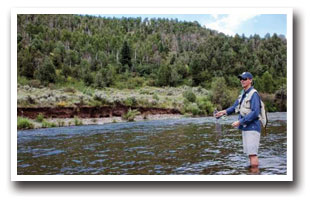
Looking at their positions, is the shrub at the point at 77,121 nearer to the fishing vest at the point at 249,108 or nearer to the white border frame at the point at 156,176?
the white border frame at the point at 156,176

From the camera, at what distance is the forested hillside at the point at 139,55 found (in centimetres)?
Result: 961

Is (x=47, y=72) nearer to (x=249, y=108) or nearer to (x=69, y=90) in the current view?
→ (x=69, y=90)

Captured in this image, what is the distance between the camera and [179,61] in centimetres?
2091

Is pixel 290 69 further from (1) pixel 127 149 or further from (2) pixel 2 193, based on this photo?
(2) pixel 2 193

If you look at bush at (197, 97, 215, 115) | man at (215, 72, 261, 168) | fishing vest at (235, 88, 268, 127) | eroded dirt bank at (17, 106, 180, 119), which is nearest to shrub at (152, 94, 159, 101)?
eroded dirt bank at (17, 106, 180, 119)

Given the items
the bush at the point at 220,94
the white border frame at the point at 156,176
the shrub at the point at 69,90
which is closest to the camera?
the white border frame at the point at 156,176

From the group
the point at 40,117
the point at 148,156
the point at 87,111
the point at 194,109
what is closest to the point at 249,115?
the point at 148,156

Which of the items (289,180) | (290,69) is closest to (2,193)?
(289,180)

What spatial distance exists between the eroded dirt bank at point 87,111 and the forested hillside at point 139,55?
1175 mm

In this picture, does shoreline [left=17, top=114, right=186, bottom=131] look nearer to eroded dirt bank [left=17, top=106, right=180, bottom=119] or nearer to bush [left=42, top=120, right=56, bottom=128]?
bush [left=42, top=120, right=56, bottom=128]

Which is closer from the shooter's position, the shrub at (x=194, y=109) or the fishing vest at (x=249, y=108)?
the fishing vest at (x=249, y=108)

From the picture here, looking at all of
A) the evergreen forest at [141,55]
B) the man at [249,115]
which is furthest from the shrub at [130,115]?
the man at [249,115]
